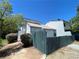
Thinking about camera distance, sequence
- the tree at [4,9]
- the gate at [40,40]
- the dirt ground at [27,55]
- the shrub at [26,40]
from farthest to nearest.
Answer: the tree at [4,9]
the shrub at [26,40]
the gate at [40,40]
the dirt ground at [27,55]

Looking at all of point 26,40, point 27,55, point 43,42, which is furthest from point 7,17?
point 27,55

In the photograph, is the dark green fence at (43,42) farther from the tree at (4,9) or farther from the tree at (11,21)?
the tree at (4,9)

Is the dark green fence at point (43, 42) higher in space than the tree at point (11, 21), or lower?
lower

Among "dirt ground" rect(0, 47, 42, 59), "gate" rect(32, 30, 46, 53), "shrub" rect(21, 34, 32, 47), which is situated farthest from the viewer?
"shrub" rect(21, 34, 32, 47)

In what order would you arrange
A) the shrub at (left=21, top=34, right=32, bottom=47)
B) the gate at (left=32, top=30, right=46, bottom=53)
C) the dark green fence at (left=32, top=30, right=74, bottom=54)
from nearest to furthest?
the dark green fence at (left=32, top=30, right=74, bottom=54) < the gate at (left=32, top=30, right=46, bottom=53) < the shrub at (left=21, top=34, right=32, bottom=47)

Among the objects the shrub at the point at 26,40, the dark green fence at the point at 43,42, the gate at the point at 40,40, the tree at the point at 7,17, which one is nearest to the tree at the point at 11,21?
the tree at the point at 7,17

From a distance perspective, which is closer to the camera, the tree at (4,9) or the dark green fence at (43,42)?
the dark green fence at (43,42)

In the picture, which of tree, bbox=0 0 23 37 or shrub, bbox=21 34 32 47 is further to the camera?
tree, bbox=0 0 23 37

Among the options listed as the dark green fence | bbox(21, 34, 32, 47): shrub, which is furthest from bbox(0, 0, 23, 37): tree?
the dark green fence

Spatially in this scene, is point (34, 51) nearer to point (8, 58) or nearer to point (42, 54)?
point (42, 54)

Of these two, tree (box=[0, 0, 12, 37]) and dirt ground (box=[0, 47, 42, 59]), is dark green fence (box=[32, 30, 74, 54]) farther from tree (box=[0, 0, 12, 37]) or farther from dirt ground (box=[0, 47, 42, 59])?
tree (box=[0, 0, 12, 37])

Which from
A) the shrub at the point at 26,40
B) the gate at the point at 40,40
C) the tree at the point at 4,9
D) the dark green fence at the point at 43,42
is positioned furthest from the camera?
the tree at the point at 4,9

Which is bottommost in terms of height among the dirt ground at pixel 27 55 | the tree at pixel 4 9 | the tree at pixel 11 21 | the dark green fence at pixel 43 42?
the dirt ground at pixel 27 55

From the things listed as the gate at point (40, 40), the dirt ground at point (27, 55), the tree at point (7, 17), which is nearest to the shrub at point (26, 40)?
the gate at point (40, 40)
